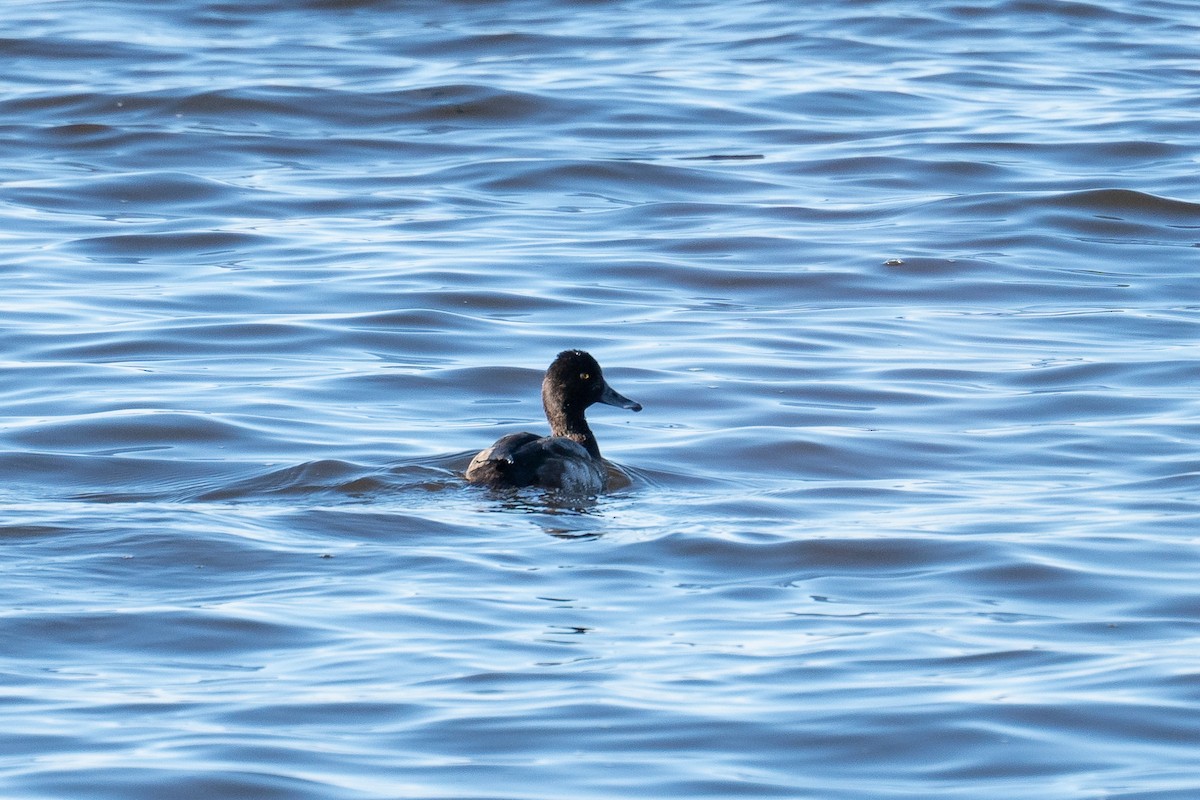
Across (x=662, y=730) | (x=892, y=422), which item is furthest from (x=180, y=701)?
(x=892, y=422)

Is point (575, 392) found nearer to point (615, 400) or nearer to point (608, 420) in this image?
point (615, 400)

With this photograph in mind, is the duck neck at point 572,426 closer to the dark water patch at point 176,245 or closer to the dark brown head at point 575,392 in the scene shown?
the dark brown head at point 575,392

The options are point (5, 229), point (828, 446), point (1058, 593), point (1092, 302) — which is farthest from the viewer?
point (5, 229)

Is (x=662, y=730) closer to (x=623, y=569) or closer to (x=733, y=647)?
(x=733, y=647)

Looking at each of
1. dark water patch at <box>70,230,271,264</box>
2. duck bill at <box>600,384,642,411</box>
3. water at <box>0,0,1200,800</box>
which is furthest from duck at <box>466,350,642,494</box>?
dark water patch at <box>70,230,271,264</box>

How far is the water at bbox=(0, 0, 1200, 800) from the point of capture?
6191 mm

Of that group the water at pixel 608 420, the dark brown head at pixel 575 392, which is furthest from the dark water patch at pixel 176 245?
the dark brown head at pixel 575 392

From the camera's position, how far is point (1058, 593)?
25.6ft

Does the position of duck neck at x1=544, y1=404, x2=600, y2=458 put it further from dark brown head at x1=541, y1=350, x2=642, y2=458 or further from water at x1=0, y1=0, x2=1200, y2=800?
water at x1=0, y1=0, x2=1200, y2=800

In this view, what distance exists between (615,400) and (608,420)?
1162 millimetres

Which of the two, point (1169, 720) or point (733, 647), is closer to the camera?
point (1169, 720)

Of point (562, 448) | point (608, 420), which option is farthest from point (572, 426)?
point (608, 420)

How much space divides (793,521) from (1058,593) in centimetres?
149

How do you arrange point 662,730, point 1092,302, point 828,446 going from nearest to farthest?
point 662,730 → point 828,446 → point 1092,302
